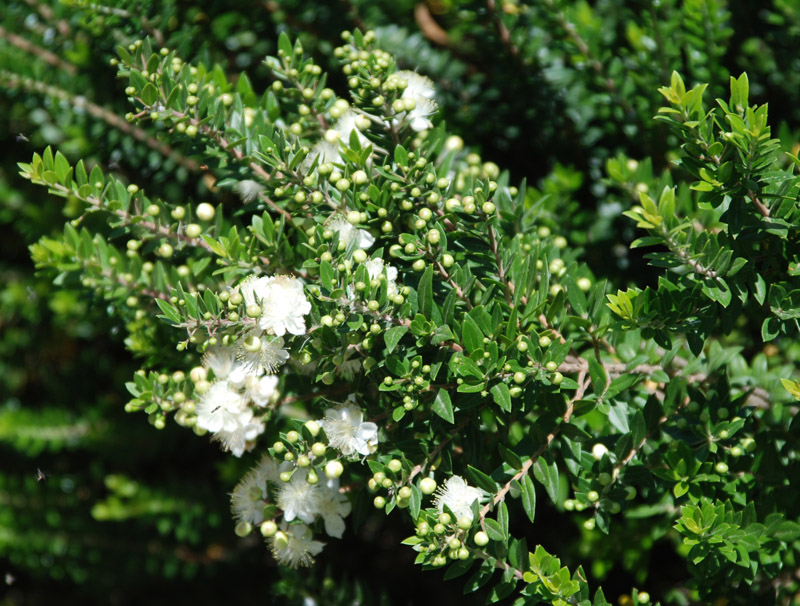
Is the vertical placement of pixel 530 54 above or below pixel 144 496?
above

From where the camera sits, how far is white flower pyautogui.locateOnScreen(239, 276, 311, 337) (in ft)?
3.68

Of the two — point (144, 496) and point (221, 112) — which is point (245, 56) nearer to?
point (221, 112)

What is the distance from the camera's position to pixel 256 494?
52.2 inches

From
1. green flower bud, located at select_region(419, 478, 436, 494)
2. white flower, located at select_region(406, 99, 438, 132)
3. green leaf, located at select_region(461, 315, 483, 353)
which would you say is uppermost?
white flower, located at select_region(406, 99, 438, 132)

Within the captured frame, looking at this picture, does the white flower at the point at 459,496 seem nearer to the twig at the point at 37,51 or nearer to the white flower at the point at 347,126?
the white flower at the point at 347,126

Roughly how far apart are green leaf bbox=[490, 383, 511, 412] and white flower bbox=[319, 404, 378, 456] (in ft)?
0.75

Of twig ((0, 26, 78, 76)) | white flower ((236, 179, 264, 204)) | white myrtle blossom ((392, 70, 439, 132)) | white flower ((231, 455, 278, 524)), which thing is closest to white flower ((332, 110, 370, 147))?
white myrtle blossom ((392, 70, 439, 132))

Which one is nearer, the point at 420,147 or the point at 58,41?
the point at 420,147

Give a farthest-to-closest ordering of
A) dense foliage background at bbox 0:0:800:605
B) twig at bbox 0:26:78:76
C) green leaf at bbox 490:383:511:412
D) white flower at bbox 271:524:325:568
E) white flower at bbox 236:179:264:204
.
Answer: twig at bbox 0:26:78:76, dense foliage background at bbox 0:0:800:605, white flower at bbox 236:179:264:204, white flower at bbox 271:524:325:568, green leaf at bbox 490:383:511:412

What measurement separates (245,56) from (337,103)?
0.78m

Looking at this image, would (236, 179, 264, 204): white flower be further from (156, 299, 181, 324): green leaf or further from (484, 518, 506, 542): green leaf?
Result: (484, 518, 506, 542): green leaf

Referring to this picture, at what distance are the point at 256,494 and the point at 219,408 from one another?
0.22 metres

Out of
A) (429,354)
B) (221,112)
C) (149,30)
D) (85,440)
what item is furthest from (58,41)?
(429,354)

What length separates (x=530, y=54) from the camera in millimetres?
1864
